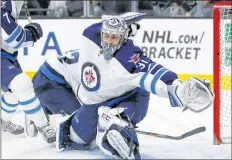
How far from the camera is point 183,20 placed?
14.5 feet

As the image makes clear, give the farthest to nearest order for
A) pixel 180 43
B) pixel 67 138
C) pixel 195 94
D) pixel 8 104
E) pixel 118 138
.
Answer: pixel 180 43, pixel 8 104, pixel 67 138, pixel 118 138, pixel 195 94

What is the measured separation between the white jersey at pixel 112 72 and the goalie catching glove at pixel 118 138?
142 mm

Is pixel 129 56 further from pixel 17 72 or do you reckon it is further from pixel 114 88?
pixel 17 72

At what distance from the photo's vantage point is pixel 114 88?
2.23 m

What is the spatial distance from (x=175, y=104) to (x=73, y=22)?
2.83m

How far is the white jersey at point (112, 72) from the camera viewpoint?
2.01m

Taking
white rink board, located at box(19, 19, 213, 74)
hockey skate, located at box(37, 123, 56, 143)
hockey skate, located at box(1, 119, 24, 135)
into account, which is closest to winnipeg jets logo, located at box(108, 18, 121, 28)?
hockey skate, located at box(37, 123, 56, 143)

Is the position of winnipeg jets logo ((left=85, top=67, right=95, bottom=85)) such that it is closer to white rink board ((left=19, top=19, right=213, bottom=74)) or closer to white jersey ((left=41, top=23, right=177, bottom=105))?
white jersey ((left=41, top=23, right=177, bottom=105))

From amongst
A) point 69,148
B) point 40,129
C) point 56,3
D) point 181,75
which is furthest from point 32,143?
point 56,3

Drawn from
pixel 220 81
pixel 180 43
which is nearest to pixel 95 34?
pixel 220 81

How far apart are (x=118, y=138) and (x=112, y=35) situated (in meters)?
0.43

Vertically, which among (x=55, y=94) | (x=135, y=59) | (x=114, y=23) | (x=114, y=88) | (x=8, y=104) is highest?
(x=114, y=23)

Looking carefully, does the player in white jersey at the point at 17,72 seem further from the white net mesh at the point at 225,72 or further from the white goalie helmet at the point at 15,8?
the white net mesh at the point at 225,72

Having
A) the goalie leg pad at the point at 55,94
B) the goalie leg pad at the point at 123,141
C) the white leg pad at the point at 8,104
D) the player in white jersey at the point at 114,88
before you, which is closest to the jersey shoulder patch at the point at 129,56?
the player in white jersey at the point at 114,88
